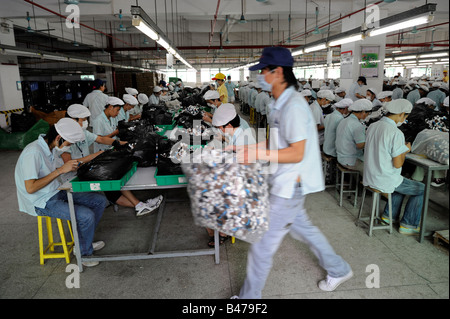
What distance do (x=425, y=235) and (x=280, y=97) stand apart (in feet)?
7.87

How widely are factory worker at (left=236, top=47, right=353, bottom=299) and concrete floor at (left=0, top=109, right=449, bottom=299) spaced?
0.63 metres

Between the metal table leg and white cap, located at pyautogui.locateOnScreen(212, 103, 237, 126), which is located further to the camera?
white cap, located at pyautogui.locateOnScreen(212, 103, 237, 126)

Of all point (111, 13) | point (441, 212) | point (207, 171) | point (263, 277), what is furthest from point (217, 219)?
point (111, 13)

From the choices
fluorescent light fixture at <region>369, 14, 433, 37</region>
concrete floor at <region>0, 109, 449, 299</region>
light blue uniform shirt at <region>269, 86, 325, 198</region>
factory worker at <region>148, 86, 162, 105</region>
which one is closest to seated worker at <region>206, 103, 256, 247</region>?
light blue uniform shirt at <region>269, 86, 325, 198</region>

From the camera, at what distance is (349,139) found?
12.8 feet

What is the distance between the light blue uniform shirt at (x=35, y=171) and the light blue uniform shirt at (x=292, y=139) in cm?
187

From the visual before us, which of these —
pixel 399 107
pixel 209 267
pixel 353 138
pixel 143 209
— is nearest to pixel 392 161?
pixel 399 107

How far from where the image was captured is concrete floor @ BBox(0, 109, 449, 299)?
2484mm

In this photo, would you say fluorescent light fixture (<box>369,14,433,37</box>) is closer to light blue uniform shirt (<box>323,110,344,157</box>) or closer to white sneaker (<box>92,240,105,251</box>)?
light blue uniform shirt (<box>323,110,344,157</box>)

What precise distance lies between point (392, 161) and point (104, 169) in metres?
2.63

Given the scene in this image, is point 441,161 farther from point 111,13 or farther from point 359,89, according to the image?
point 111,13

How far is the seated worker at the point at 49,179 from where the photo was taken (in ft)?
8.27

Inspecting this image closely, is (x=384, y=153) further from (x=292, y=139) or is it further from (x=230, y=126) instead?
(x=292, y=139)
